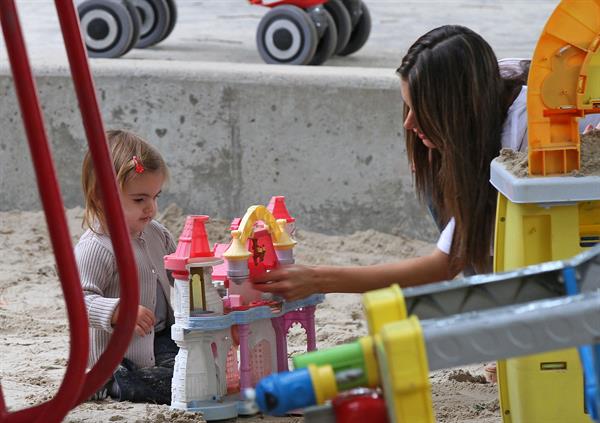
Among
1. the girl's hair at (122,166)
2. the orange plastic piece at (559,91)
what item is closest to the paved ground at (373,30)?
the girl's hair at (122,166)

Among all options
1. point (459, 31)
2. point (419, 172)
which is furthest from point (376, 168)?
point (459, 31)

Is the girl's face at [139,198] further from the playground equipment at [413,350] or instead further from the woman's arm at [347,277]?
the playground equipment at [413,350]

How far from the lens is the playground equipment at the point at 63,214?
5.83 ft

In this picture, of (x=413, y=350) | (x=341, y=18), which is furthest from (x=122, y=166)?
(x=341, y=18)

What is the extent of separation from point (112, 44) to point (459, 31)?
3146 millimetres

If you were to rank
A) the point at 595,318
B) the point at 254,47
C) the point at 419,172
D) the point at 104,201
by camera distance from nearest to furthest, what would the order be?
the point at 595,318 → the point at 104,201 → the point at 419,172 → the point at 254,47

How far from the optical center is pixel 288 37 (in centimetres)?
552

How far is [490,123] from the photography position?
2.54m

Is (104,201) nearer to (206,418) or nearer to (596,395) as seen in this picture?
(206,418)

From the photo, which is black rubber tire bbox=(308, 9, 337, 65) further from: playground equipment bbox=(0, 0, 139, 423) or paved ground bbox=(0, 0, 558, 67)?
playground equipment bbox=(0, 0, 139, 423)

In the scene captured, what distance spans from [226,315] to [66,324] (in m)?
1.17

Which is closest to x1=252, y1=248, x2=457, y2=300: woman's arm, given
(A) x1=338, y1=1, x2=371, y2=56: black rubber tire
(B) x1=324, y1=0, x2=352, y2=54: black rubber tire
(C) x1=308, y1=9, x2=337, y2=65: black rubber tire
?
(C) x1=308, y1=9, x2=337, y2=65: black rubber tire

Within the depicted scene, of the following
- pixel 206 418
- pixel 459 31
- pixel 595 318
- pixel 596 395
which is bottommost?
pixel 206 418

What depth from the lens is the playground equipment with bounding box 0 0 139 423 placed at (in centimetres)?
178
